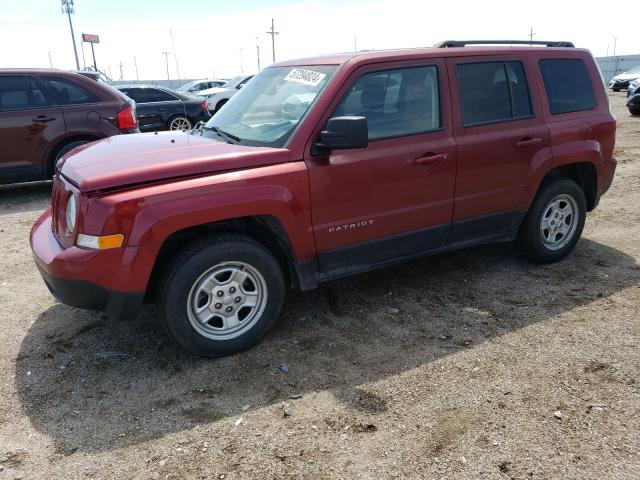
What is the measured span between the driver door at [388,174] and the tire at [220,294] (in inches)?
17.0

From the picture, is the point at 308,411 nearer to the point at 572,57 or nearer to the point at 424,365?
the point at 424,365

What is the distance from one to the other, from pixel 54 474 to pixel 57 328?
1571 millimetres

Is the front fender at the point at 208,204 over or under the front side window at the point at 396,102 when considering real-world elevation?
under

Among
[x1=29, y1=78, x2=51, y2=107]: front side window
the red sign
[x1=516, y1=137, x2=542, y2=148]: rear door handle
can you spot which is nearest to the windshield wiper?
[x1=516, y1=137, x2=542, y2=148]: rear door handle

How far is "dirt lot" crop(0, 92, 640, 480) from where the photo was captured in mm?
2492

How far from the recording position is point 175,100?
1227 centimetres

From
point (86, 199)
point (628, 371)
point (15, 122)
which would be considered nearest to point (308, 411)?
point (86, 199)

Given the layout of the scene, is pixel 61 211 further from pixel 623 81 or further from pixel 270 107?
pixel 623 81

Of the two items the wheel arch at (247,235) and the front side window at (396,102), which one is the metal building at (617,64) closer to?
the front side window at (396,102)

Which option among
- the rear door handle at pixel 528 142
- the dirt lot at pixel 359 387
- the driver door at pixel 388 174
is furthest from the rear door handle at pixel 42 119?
the rear door handle at pixel 528 142

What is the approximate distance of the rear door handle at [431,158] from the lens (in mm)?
3729

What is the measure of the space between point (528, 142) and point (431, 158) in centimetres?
102

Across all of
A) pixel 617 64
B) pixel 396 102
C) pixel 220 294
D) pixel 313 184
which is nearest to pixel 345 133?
pixel 313 184

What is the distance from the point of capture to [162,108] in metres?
12.0
